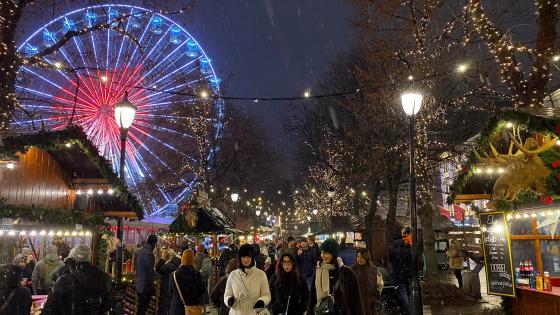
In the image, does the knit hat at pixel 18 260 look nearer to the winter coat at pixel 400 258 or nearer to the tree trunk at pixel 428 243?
the winter coat at pixel 400 258

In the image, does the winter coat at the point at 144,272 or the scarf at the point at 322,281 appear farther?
the winter coat at the point at 144,272

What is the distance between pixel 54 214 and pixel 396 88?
583 inches

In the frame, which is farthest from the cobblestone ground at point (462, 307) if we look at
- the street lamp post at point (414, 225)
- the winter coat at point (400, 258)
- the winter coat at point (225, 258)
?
the winter coat at point (225, 258)

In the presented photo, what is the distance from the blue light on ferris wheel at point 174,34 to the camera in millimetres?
28906

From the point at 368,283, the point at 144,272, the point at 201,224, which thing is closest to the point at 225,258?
the point at 201,224

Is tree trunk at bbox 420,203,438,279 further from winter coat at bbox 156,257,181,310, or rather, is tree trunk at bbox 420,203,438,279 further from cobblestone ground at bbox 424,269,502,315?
winter coat at bbox 156,257,181,310

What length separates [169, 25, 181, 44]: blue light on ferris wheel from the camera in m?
28.9

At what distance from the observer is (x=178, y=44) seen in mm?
29562

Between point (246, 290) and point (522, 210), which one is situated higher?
point (522, 210)

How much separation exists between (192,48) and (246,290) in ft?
84.0

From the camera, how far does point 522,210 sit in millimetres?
8820

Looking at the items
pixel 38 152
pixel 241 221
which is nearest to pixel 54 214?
pixel 38 152

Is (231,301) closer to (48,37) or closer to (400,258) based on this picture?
(400,258)

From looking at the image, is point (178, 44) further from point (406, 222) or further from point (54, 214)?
point (54, 214)
